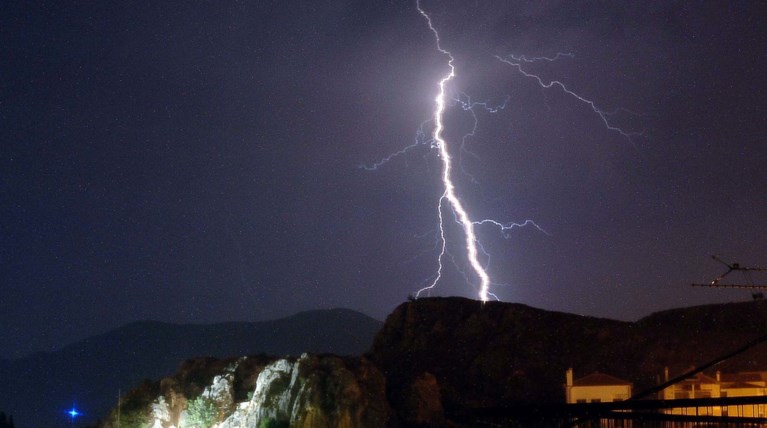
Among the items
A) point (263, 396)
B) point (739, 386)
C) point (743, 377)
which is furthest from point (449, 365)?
point (739, 386)

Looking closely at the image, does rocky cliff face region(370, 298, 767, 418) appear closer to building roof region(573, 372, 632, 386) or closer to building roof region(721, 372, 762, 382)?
building roof region(573, 372, 632, 386)

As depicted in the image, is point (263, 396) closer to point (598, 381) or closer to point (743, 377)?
point (598, 381)

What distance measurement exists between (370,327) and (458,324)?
158ft

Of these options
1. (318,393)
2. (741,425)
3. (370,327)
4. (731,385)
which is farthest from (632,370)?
(370,327)

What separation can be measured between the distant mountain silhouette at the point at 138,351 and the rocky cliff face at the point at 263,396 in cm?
4711

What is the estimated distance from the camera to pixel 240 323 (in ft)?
325

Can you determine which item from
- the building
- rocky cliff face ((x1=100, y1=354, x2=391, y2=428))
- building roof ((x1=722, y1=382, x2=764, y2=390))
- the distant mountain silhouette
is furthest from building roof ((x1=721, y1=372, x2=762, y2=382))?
the distant mountain silhouette

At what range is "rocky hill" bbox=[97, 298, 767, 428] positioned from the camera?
1110 inches

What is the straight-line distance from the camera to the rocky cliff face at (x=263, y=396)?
2730 centimetres

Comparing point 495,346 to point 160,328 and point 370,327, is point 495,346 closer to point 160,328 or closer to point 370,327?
point 370,327

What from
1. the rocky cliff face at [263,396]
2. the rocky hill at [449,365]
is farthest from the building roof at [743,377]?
the rocky cliff face at [263,396]

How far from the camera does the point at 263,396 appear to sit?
29.5 metres

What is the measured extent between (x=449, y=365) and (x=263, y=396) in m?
12.3

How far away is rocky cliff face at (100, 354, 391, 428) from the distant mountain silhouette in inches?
1855
